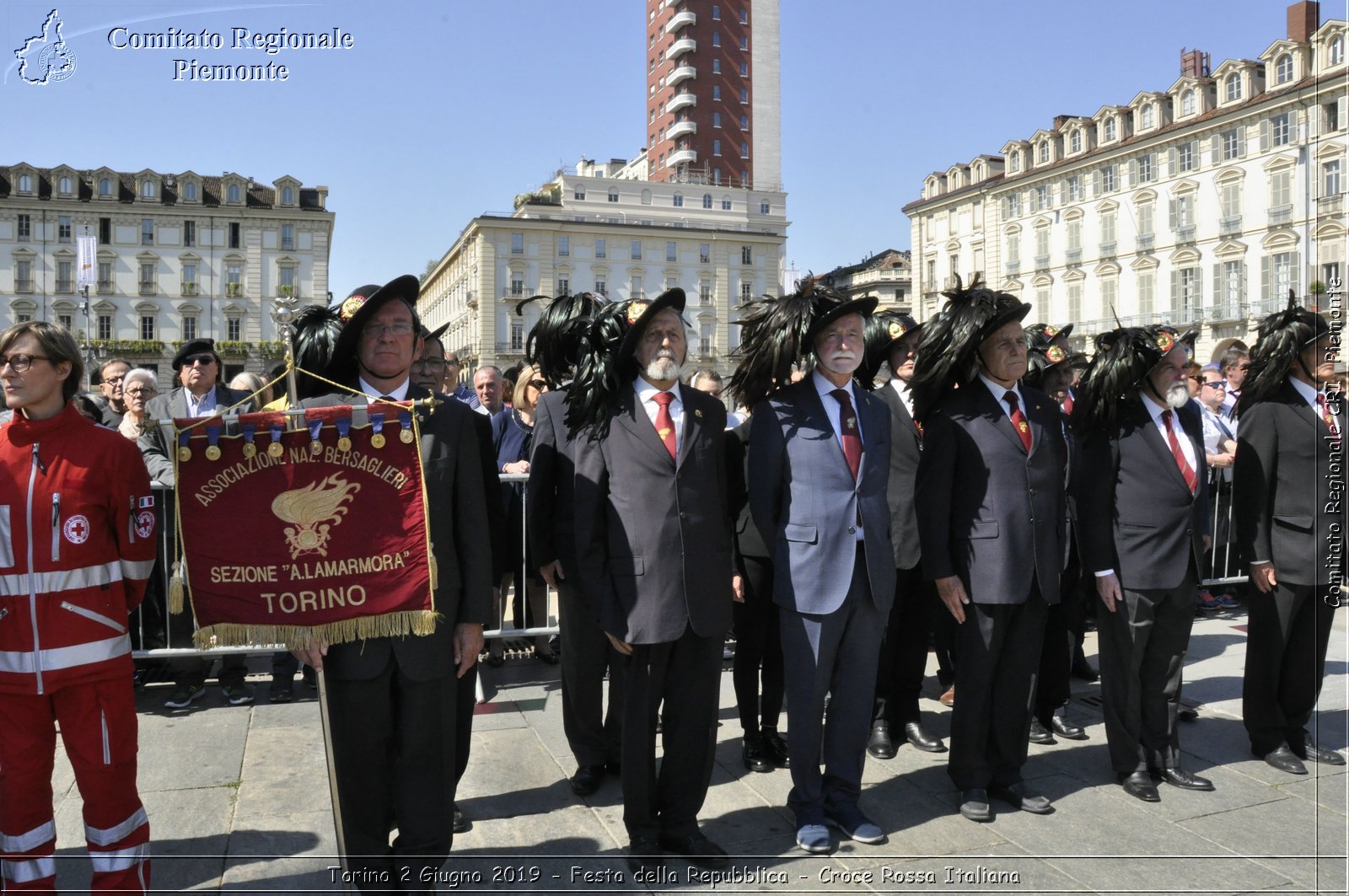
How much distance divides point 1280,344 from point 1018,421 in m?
1.81

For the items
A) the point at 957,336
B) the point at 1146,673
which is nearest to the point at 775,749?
the point at 1146,673

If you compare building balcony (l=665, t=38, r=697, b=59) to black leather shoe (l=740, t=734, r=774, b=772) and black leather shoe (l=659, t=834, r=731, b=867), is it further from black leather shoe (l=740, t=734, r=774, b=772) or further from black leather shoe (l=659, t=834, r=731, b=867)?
black leather shoe (l=659, t=834, r=731, b=867)

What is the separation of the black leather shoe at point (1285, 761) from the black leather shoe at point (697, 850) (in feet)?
9.94

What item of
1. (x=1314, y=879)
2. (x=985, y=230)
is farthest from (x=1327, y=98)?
(x=1314, y=879)

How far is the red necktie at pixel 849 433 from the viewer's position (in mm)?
4262

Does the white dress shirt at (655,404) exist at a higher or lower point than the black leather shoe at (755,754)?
higher

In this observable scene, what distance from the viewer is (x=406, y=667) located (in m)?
3.39

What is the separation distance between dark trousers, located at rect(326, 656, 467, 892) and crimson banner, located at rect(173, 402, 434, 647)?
0.95ft

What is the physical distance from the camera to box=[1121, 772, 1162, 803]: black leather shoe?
452 cm

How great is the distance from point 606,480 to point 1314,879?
123 inches

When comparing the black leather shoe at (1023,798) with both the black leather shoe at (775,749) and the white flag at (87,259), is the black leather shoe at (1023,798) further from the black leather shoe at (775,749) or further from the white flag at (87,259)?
the white flag at (87,259)

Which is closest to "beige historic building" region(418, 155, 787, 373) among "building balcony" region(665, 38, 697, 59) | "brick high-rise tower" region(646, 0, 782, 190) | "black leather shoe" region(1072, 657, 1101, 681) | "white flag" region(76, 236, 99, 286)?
"brick high-rise tower" region(646, 0, 782, 190)

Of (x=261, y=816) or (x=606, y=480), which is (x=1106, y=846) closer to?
(x=606, y=480)
